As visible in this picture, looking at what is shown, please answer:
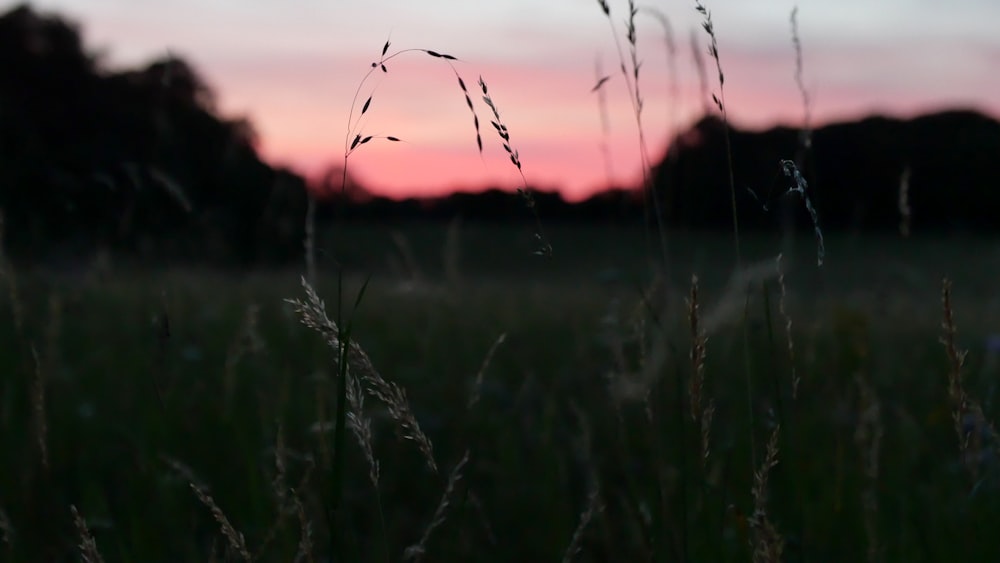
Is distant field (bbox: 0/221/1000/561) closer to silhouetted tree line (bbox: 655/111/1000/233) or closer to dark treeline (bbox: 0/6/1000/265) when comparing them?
silhouetted tree line (bbox: 655/111/1000/233)

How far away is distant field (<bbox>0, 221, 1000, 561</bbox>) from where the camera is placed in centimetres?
165

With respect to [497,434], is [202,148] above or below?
above

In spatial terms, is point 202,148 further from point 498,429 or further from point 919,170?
point 498,429

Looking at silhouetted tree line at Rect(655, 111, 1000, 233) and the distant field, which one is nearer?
the distant field

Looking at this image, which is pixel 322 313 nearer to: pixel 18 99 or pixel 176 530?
pixel 176 530

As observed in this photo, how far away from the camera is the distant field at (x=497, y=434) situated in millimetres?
1649

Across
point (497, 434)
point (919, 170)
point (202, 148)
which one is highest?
point (202, 148)

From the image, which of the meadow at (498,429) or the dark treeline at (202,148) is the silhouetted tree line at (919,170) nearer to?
the dark treeline at (202,148)

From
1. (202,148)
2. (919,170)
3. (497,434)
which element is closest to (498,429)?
(497,434)

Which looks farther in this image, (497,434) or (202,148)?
(202,148)

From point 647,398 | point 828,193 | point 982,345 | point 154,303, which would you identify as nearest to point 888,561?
Result: point 647,398

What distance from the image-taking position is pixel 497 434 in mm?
2938

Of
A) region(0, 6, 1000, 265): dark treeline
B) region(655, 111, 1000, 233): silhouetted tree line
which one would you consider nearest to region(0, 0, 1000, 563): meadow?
region(655, 111, 1000, 233): silhouetted tree line

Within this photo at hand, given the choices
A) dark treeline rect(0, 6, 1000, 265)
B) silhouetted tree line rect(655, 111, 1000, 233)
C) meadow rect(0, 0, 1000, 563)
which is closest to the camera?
meadow rect(0, 0, 1000, 563)
